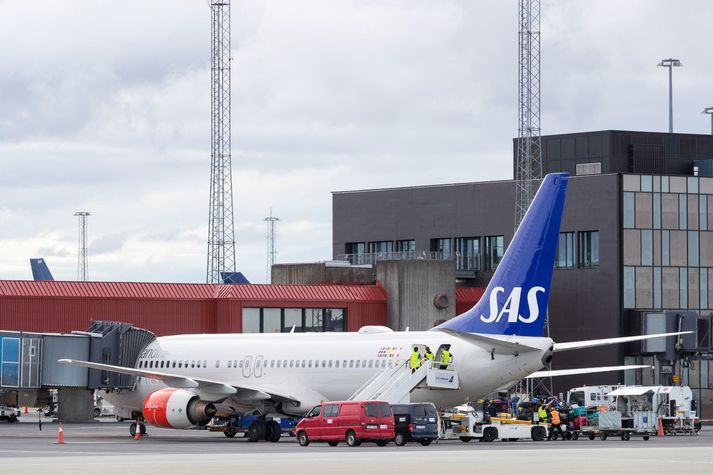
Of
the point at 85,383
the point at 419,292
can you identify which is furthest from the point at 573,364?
the point at 85,383

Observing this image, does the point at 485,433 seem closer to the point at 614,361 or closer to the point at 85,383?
the point at 85,383

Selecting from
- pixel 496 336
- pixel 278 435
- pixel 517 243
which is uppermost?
pixel 517 243

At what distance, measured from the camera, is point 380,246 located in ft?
366

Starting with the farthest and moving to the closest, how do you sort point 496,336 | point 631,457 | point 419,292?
point 419,292
point 496,336
point 631,457

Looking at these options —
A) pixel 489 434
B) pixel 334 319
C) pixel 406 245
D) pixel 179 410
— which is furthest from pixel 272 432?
pixel 406 245

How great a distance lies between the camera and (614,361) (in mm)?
98125

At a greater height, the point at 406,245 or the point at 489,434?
the point at 406,245

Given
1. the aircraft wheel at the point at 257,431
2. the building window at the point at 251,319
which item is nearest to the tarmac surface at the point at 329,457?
the aircraft wheel at the point at 257,431

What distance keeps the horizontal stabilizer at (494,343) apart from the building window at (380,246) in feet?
188

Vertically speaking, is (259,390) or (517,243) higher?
(517,243)

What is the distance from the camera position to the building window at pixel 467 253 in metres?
106

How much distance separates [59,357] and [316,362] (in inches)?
457

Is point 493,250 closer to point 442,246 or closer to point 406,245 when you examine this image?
point 442,246

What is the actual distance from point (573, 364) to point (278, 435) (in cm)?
4694
